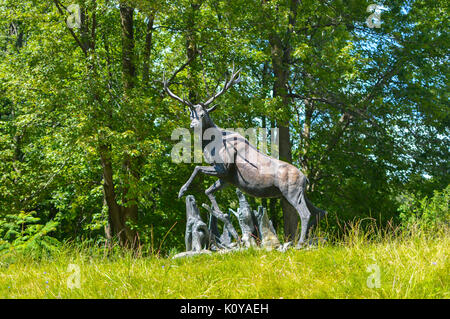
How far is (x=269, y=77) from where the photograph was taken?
47.8 ft

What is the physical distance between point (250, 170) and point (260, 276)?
254 cm

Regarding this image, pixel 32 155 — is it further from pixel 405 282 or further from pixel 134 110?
pixel 405 282

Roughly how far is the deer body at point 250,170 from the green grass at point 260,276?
969 millimetres

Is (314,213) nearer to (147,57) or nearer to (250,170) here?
(250,170)

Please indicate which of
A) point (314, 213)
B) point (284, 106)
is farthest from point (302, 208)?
point (284, 106)

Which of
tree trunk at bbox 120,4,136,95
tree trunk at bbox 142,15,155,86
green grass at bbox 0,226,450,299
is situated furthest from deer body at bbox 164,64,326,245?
tree trunk at bbox 142,15,155,86

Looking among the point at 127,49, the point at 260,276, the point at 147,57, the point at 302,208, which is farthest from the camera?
the point at 147,57

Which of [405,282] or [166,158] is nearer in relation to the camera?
[405,282]

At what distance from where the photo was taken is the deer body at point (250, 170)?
665 cm

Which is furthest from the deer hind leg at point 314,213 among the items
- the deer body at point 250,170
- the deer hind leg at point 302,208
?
the deer hind leg at point 302,208

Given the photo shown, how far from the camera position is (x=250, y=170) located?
273 inches

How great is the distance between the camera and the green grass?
4285 mm

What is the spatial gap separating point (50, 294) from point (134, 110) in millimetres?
7488
